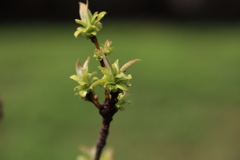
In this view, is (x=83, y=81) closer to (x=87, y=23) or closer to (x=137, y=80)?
(x=87, y=23)

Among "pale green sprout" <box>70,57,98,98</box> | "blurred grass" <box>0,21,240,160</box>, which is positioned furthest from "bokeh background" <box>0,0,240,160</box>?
"pale green sprout" <box>70,57,98,98</box>

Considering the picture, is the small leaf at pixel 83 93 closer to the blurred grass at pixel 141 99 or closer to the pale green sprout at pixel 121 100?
the pale green sprout at pixel 121 100

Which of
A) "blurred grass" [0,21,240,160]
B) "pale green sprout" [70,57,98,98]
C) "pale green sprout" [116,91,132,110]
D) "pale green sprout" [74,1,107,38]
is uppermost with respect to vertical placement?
"blurred grass" [0,21,240,160]

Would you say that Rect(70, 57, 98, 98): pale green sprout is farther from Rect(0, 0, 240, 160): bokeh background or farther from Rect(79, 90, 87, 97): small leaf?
Rect(0, 0, 240, 160): bokeh background

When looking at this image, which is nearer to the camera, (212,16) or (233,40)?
(233,40)

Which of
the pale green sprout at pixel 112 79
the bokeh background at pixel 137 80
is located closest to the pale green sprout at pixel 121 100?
the pale green sprout at pixel 112 79

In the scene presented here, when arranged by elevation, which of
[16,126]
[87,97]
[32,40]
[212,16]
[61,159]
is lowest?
[87,97]

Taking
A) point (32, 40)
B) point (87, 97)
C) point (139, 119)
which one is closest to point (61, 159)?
point (139, 119)

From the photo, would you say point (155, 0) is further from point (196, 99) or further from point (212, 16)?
point (196, 99)
